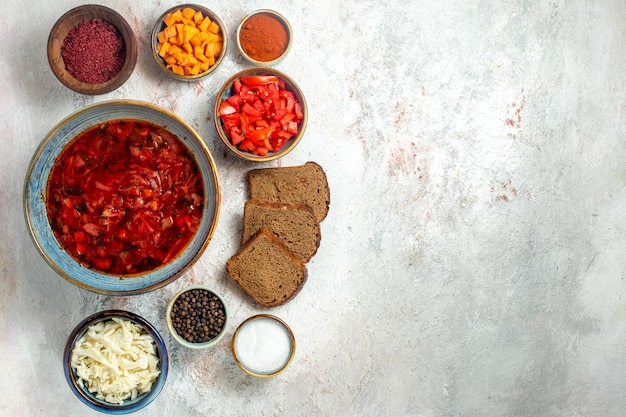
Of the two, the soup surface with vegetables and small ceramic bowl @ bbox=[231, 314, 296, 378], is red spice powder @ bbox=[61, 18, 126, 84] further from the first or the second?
small ceramic bowl @ bbox=[231, 314, 296, 378]

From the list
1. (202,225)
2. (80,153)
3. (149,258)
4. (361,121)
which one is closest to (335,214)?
(361,121)

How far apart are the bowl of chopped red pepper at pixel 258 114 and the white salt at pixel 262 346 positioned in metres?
1.06

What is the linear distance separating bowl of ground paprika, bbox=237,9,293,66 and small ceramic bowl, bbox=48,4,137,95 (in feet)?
2.23

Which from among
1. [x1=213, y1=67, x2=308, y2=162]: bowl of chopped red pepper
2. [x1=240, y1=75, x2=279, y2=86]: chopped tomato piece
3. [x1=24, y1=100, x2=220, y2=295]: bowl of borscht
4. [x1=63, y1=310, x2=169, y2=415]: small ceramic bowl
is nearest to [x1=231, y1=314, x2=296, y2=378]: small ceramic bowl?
[x1=63, y1=310, x2=169, y2=415]: small ceramic bowl

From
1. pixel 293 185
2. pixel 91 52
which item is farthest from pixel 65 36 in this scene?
pixel 293 185

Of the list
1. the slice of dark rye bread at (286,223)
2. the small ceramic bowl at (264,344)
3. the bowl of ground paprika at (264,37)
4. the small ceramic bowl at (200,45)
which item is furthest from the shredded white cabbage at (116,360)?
the bowl of ground paprika at (264,37)

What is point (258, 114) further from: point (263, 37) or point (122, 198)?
point (122, 198)

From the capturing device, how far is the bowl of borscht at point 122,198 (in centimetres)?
359

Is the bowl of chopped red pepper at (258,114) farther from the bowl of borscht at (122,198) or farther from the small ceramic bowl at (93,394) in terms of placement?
the small ceramic bowl at (93,394)

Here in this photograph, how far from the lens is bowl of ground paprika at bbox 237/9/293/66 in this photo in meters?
4.06

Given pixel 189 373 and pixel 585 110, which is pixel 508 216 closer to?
pixel 585 110

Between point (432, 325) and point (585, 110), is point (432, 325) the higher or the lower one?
the lower one

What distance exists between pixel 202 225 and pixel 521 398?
252 centimetres

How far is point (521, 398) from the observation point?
4.43 meters
